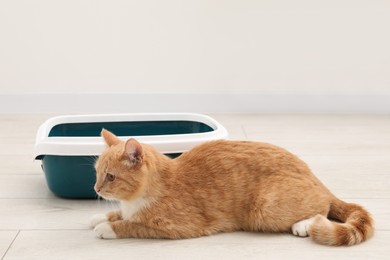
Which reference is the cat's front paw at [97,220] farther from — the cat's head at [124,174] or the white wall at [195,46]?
the white wall at [195,46]

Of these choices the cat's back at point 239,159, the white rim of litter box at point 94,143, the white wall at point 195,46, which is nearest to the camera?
the cat's back at point 239,159

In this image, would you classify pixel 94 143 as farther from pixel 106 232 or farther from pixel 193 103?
pixel 193 103

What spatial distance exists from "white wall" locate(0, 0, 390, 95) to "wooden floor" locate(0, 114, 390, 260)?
29 centimetres

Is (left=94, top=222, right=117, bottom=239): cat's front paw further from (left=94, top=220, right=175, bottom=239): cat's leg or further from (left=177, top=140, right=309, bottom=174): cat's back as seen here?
(left=177, top=140, right=309, bottom=174): cat's back

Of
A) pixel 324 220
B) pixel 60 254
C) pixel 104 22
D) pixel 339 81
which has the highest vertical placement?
pixel 104 22

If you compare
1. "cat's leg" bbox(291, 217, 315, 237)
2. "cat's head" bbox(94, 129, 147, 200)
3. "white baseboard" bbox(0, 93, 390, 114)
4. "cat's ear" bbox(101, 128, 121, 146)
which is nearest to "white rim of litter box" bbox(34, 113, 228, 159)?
"cat's ear" bbox(101, 128, 121, 146)

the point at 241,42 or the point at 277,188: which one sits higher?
the point at 241,42

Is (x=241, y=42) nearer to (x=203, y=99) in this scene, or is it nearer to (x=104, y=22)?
(x=203, y=99)

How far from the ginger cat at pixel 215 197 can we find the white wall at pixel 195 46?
1.42 meters

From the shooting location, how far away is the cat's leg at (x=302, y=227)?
144 centimetres

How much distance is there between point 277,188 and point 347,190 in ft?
1.49

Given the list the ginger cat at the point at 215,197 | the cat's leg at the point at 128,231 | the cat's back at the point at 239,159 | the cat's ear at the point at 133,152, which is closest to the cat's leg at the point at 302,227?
the ginger cat at the point at 215,197

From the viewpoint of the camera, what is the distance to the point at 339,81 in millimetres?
2955

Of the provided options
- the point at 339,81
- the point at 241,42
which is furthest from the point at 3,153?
the point at 339,81
